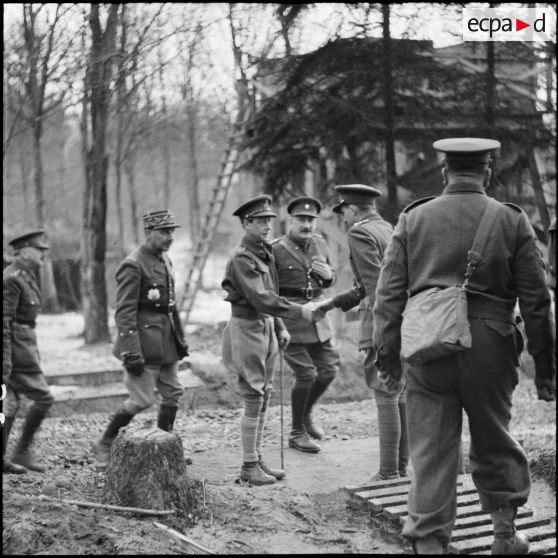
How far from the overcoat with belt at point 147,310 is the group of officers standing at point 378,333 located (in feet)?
0.04

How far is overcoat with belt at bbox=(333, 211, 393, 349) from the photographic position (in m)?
6.26

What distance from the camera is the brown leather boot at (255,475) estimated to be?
6.45 m

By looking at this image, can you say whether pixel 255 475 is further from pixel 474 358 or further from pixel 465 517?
pixel 474 358

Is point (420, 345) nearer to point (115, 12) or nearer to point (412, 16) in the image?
point (412, 16)

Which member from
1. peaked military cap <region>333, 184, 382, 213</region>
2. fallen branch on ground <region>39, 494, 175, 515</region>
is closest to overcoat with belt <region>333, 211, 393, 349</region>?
peaked military cap <region>333, 184, 382, 213</region>

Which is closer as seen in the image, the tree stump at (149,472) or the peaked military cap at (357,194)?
the tree stump at (149,472)

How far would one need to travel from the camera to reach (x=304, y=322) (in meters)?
7.80

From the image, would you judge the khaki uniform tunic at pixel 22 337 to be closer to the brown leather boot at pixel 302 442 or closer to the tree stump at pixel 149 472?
the tree stump at pixel 149 472

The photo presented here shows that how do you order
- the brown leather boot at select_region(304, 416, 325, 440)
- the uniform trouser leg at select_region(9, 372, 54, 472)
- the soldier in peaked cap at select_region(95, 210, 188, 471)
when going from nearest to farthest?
the uniform trouser leg at select_region(9, 372, 54, 472) → the soldier in peaked cap at select_region(95, 210, 188, 471) → the brown leather boot at select_region(304, 416, 325, 440)

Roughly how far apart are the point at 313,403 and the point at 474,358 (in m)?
4.04

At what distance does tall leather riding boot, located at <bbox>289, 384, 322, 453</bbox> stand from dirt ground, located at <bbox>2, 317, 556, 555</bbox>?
131mm

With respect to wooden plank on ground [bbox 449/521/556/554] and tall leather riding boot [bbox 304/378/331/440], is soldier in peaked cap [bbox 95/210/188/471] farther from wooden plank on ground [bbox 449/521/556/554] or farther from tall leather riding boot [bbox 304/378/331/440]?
wooden plank on ground [bbox 449/521/556/554]

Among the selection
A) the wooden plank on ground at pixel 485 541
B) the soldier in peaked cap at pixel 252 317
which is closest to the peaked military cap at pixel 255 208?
the soldier in peaked cap at pixel 252 317

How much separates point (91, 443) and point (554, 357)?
5.44 meters
